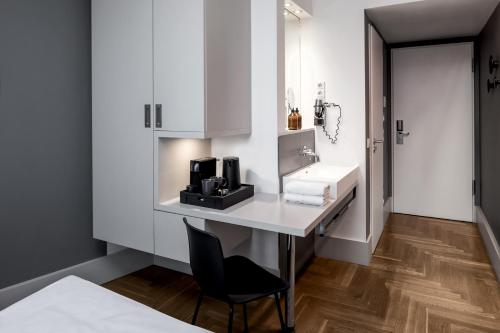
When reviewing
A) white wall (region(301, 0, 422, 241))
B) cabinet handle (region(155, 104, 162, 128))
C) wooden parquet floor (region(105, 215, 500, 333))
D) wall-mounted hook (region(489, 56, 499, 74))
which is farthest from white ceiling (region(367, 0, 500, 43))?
wooden parquet floor (region(105, 215, 500, 333))

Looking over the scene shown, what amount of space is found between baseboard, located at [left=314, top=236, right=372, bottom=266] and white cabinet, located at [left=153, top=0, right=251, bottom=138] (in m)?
1.46

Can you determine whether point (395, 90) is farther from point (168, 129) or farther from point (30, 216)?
point (30, 216)

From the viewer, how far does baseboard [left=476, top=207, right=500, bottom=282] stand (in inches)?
114

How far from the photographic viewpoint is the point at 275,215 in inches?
79.8

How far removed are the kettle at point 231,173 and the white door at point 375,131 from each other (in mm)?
1415

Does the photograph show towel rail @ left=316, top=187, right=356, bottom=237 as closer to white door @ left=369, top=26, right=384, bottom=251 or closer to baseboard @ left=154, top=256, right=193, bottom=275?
white door @ left=369, top=26, right=384, bottom=251

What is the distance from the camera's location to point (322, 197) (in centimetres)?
216

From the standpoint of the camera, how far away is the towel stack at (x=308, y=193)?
85.3 inches

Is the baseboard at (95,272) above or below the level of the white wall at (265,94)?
below

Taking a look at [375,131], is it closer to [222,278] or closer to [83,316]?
[222,278]

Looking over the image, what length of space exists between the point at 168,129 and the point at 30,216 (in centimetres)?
110

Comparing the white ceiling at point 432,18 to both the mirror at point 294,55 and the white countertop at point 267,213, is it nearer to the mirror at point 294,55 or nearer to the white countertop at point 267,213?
the mirror at point 294,55

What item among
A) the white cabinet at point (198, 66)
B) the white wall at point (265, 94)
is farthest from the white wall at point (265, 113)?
the white cabinet at point (198, 66)

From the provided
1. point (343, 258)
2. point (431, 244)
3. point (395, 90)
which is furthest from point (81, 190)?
point (395, 90)
